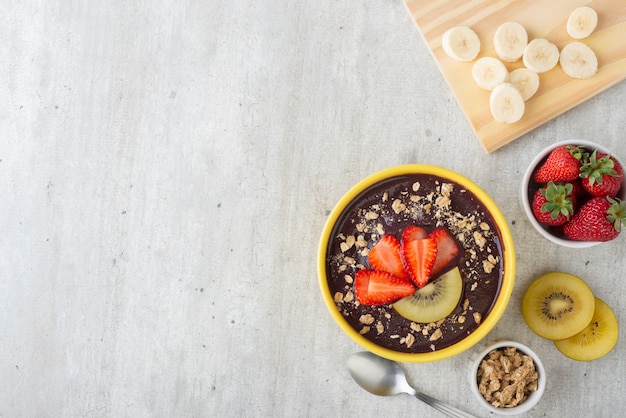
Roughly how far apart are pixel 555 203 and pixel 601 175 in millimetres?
130

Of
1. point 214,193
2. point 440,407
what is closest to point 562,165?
point 440,407

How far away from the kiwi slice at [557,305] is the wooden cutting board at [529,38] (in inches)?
16.8

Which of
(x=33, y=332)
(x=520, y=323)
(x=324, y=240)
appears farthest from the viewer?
(x=33, y=332)

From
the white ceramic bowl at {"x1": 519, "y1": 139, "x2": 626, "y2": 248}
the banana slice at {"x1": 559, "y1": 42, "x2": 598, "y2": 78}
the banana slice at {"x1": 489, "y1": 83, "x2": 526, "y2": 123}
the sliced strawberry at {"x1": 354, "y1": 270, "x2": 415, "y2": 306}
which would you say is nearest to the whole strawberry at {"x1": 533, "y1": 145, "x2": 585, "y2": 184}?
the white ceramic bowl at {"x1": 519, "y1": 139, "x2": 626, "y2": 248}

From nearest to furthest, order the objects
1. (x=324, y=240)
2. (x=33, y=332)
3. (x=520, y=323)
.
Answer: (x=324, y=240)
(x=520, y=323)
(x=33, y=332)

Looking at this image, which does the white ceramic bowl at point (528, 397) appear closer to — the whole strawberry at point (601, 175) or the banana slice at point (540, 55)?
the whole strawberry at point (601, 175)

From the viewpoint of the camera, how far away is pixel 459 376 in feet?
5.94

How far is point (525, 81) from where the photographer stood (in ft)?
5.78

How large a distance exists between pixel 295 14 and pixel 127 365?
121 centimetres

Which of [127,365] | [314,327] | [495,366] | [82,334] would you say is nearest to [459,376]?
[495,366]

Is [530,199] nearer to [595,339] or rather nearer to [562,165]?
[562,165]

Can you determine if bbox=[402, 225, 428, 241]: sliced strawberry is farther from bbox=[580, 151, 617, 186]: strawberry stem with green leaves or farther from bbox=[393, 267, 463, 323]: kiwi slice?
bbox=[580, 151, 617, 186]: strawberry stem with green leaves

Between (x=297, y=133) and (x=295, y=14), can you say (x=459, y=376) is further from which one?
(x=295, y=14)

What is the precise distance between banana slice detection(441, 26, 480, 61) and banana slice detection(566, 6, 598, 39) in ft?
0.90
